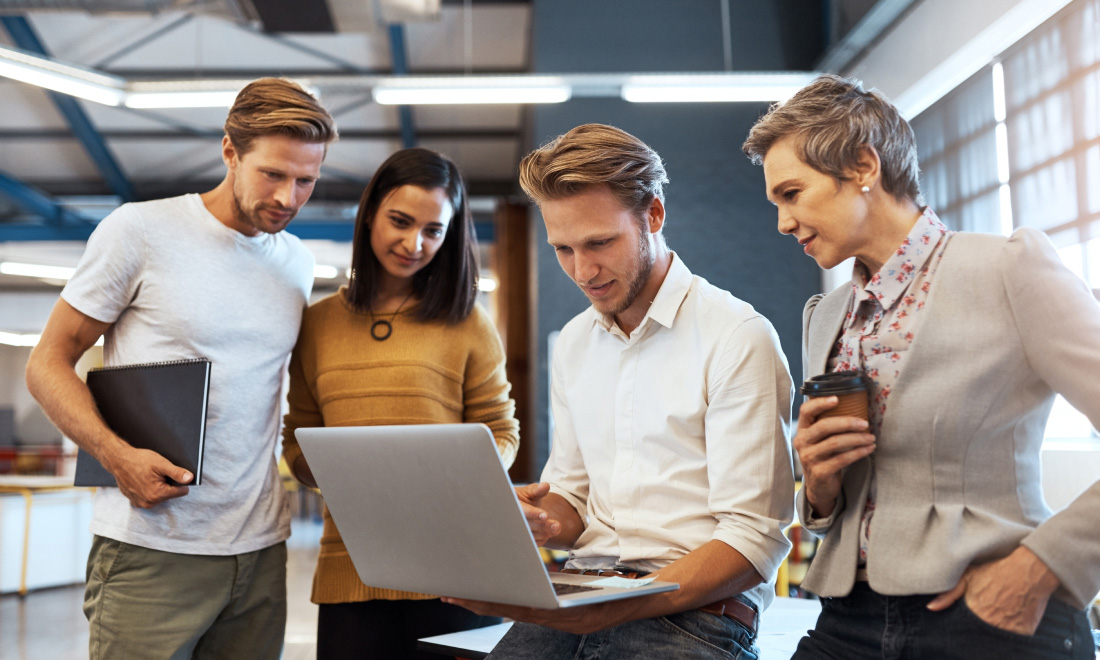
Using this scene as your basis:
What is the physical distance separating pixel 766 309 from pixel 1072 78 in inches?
125

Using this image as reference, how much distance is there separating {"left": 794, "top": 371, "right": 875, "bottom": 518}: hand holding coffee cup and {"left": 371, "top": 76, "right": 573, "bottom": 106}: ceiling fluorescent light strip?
14.9 ft

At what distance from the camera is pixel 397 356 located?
200cm

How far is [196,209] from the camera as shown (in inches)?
75.6

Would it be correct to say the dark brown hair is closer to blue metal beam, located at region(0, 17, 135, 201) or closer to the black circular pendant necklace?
the black circular pendant necklace

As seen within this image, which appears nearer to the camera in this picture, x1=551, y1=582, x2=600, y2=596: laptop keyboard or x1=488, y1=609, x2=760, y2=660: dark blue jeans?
x1=551, y1=582, x2=600, y2=596: laptop keyboard

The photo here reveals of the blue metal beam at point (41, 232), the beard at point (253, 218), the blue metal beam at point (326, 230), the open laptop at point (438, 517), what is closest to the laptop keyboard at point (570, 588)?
the open laptop at point (438, 517)

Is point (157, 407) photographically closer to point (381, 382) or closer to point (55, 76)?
point (381, 382)

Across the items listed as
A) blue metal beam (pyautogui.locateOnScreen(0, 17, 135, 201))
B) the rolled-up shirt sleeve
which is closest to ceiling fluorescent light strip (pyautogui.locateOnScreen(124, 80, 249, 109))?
blue metal beam (pyautogui.locateOnScreen(0, 17, 135, 201))

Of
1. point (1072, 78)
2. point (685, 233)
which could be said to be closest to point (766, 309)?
point (685, 233)

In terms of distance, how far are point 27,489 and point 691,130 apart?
19.1ft

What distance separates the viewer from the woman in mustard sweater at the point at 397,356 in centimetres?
192

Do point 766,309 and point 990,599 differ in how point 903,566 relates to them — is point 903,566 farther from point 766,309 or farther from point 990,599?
point 766,309

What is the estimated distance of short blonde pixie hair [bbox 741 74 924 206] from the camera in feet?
4.32

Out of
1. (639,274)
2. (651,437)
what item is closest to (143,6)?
(639,274)
